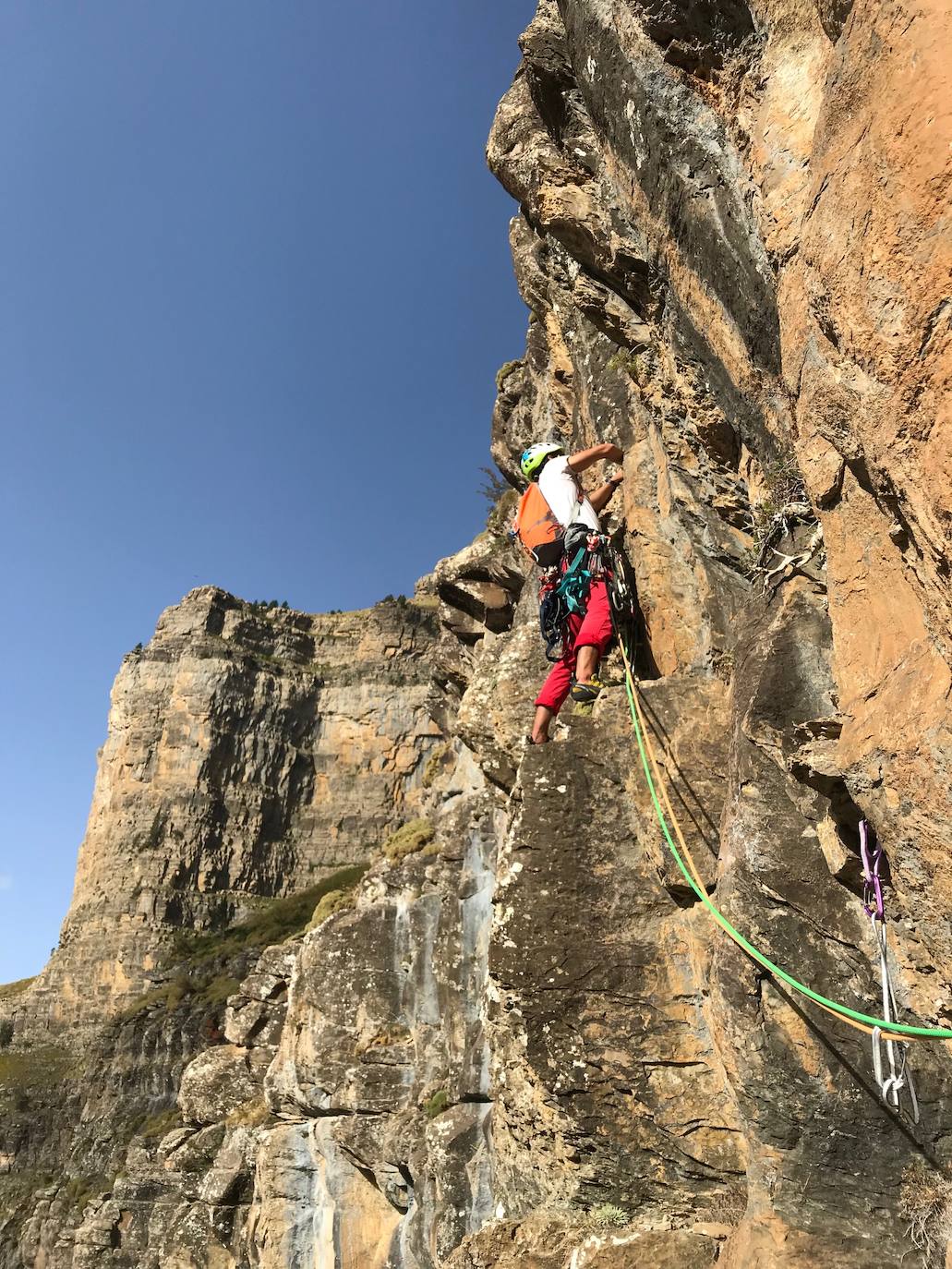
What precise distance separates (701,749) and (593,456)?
3057mm

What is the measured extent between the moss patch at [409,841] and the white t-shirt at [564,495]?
8240mm

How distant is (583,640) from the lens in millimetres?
7375

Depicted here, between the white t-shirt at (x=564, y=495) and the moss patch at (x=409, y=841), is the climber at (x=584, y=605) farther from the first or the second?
the moss patch at (x=409, y=841)

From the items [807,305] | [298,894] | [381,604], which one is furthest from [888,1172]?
[381,604]

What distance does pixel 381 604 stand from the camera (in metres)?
55.2

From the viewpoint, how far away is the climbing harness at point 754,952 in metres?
3.42

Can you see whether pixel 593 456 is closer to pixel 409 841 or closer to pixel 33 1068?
pixel 409 841

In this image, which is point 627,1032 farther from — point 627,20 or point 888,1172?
point 627,20

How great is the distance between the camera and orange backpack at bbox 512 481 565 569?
8.12 m

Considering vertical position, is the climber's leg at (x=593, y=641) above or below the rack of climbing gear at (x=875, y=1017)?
above

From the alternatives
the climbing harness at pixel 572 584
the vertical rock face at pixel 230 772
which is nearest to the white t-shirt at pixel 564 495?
the climbing harness at pixel 572 584

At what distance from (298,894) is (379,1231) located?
1434 inches

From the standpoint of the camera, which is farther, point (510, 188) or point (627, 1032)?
point (510, 188)

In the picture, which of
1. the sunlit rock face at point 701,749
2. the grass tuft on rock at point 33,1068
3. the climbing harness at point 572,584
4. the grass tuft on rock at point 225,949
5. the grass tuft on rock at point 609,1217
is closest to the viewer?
the sunlit rock face at point 701,749
